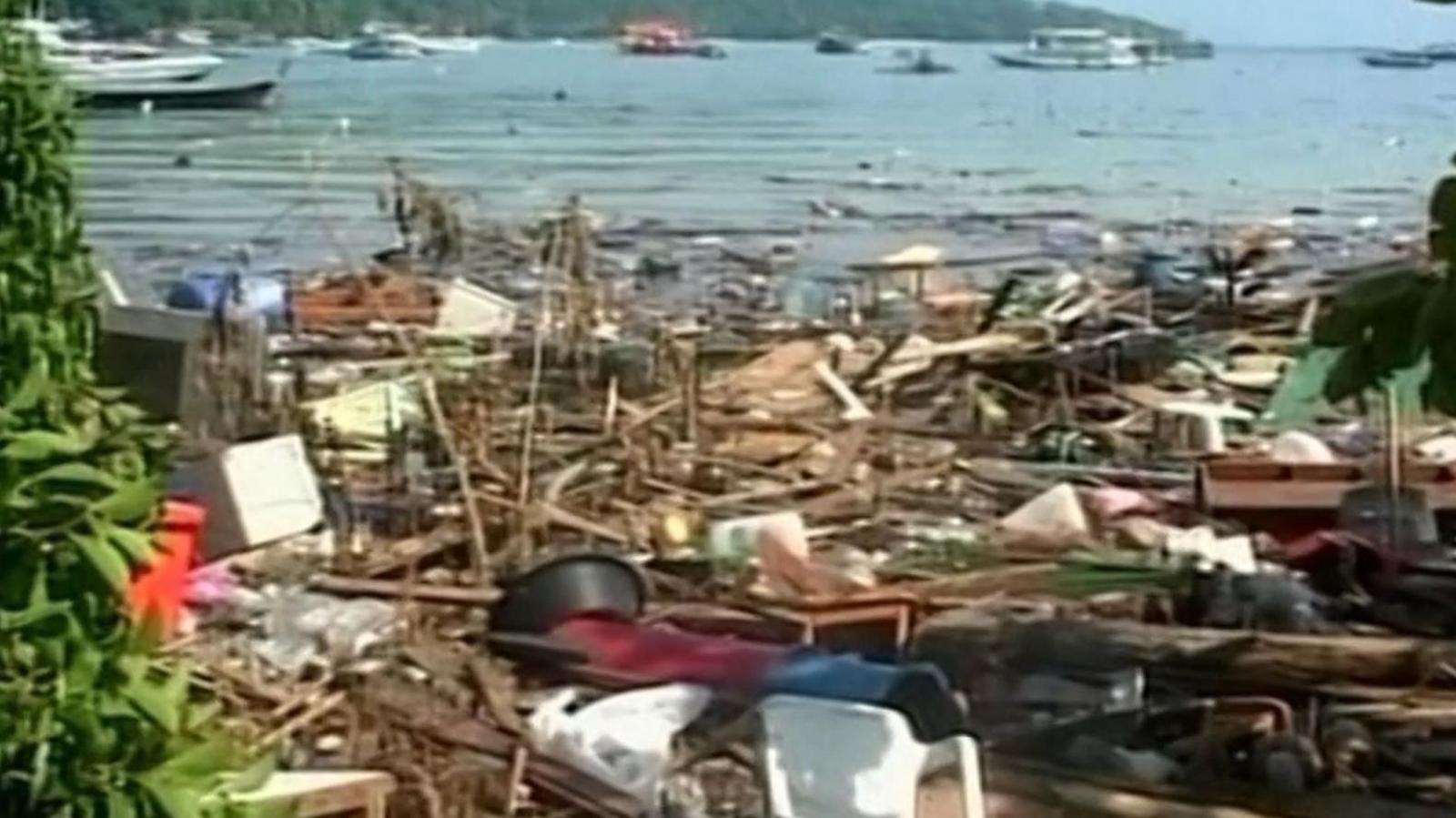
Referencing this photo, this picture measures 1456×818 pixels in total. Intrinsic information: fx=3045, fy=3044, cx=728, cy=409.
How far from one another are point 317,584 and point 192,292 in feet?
25.9

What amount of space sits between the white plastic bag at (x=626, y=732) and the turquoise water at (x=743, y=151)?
4063 mm

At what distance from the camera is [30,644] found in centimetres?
376

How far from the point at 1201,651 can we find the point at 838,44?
512ft

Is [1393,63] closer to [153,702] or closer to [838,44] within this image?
[838,44]

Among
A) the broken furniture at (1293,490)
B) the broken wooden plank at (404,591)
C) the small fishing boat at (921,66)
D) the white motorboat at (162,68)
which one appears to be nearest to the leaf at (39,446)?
the broken wooden plank at (404,591)

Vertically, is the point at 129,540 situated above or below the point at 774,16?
above

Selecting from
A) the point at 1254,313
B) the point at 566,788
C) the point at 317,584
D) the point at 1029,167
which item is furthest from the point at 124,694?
the point at 1029,167

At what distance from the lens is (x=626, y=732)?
826 cm

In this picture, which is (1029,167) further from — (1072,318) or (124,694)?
(124,694)

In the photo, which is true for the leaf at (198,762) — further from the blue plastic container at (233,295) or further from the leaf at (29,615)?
the blue plastic container at (233,295)

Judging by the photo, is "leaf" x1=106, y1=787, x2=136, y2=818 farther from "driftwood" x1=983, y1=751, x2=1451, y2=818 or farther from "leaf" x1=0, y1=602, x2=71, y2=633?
"driftwood" x1=983, y1=751, x2=1451, y2=818

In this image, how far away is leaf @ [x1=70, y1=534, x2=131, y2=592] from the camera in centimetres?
376

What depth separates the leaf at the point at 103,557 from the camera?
3.76 meters

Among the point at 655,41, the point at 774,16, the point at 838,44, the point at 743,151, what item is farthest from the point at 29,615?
the point at 774,16
